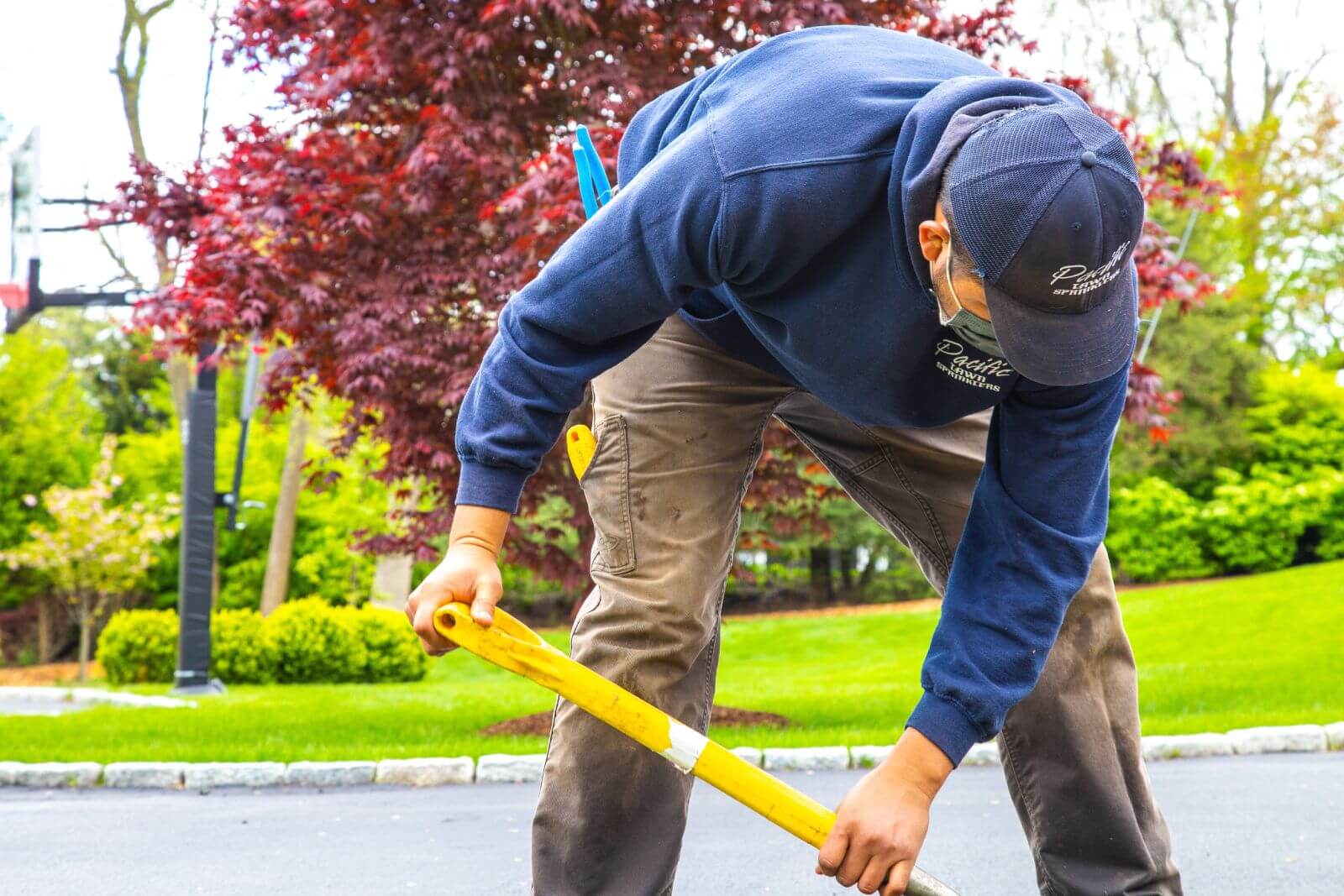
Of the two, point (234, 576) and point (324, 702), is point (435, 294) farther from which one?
point (234, 576)

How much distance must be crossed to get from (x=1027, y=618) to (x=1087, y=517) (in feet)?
0.64

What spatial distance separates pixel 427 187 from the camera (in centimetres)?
602

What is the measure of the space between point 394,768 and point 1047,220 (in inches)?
180

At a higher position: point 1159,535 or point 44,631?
point 1159,535

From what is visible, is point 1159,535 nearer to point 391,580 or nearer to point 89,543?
point 391,580

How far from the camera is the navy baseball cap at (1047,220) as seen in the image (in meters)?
1.49

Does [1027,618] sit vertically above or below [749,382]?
below

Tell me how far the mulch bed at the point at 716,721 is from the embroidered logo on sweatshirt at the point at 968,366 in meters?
4.98

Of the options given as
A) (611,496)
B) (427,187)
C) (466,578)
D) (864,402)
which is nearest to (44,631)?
(427,187)

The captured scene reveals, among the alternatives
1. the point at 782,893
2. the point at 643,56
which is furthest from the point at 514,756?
the point at 643,56

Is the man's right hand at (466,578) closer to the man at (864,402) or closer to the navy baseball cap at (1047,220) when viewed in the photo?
the man at (864,402)

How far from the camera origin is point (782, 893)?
9.51 ft

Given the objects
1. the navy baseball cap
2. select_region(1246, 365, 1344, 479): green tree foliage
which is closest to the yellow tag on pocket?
the navy baseball cap

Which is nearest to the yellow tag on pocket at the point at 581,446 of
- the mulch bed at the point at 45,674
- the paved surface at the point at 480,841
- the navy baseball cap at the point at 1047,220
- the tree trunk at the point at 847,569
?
the navy baseball cap at the point at 1047,220
